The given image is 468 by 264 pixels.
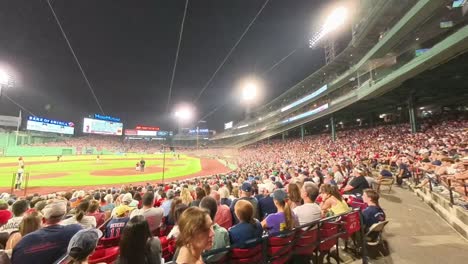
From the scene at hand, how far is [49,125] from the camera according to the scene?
5834 cm

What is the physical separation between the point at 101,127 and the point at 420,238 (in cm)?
8438

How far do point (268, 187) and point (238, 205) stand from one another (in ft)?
17.7

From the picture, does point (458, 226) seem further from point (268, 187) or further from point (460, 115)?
point (460, 115)

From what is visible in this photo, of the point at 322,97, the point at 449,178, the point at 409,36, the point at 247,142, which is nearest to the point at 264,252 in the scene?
the point at 449,178

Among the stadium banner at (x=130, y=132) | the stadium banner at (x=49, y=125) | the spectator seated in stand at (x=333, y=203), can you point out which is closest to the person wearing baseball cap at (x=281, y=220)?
the spectator seated in stand at (x=333, y=203)

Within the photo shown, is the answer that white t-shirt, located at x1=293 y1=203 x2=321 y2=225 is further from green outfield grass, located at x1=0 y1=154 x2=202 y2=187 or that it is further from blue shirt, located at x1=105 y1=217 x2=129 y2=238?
green outfield grass, located at x1=0 y1=154 x2=202 y2=187

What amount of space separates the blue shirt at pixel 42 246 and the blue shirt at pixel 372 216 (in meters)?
6.08

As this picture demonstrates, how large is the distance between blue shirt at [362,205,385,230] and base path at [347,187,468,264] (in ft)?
2.37

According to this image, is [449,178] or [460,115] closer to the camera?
[449,178]

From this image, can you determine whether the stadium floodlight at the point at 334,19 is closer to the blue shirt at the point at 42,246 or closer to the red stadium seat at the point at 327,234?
the red stadium seat at the point at 327,234

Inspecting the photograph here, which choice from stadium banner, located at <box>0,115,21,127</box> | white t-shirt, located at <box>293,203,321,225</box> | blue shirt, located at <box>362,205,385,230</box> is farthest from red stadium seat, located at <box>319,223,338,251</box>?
stadium banner, located at <box>0,115,21,127</box>

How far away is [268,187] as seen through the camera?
836 centimetres

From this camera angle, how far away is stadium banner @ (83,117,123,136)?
68.0 meters

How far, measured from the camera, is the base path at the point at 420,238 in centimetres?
448
